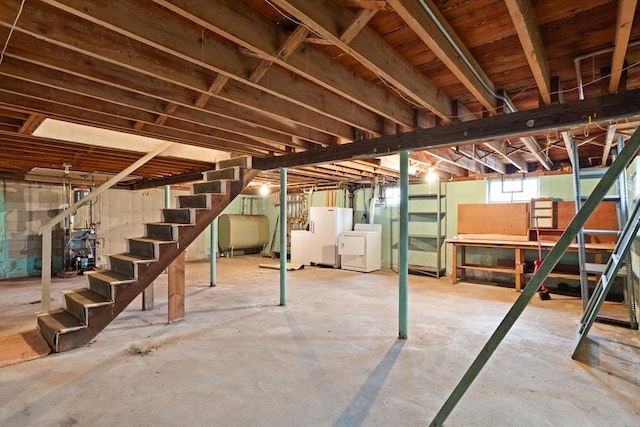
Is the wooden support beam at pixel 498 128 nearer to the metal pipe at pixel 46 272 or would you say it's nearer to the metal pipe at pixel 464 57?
the metal pipe at pixel 464 57

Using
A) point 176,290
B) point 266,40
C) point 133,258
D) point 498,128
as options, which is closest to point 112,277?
point 133,258

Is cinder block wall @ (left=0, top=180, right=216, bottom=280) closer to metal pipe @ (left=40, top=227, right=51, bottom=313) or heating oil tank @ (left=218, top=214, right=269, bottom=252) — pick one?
→ heating oil tank @ (left=218, top=214, right=269, bottom=252)

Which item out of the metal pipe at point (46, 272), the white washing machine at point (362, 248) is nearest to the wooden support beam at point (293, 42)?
the metal pipe at point (46, 272)

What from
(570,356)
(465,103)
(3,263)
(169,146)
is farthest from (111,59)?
(3,263)

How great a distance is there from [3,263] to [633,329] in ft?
33.1

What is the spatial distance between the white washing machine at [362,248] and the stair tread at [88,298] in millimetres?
4772

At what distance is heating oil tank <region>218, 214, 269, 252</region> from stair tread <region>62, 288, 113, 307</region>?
5.57m

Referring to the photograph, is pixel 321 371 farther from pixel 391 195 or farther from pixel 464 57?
pixel 391 195

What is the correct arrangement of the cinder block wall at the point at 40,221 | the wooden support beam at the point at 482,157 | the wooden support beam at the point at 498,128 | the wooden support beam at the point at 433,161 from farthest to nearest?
the cinder block wall at the point at 40,221 < the wooden support beam at the point at 433,161 < the wooden support beam at the point at 482,157 < the wooden support beam at the point at 498,128

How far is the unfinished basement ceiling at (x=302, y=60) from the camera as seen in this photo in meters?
1.50

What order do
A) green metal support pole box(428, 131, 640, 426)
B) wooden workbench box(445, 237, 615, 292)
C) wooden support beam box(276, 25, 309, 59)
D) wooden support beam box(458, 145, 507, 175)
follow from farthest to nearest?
wooden workbench box(445, 237, 615, 292) < wooden support beam box(458, 145, 507, 175) < wooden support beam box(276, 25, 309, 59) < green metal support pole box(428, 131, 640, 426)

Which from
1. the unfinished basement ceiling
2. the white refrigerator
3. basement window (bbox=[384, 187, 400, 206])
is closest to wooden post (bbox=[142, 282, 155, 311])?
the unfinished basement ceiling

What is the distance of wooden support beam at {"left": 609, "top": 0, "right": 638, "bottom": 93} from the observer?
1.39 meters

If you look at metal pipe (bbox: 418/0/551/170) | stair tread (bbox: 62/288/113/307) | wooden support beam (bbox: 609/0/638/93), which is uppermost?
metal pipe (bbox: 418/0/551/170)
